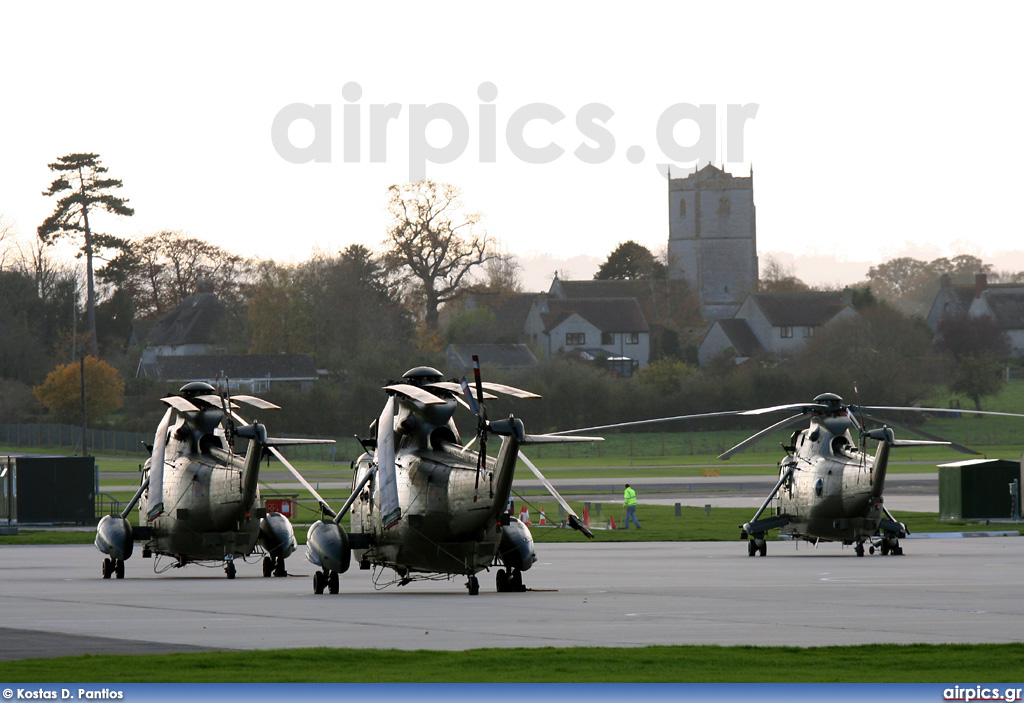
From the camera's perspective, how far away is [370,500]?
1041 inches

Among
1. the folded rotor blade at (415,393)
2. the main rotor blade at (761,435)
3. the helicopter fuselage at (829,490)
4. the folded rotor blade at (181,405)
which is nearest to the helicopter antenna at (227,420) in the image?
the folded rotor blade at (181,405)

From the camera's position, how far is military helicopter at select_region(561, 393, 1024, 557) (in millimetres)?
34844

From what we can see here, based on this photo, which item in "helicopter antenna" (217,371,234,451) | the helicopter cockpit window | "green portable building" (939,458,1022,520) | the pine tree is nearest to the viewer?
"helicopter antenna" (217,371,234,451)

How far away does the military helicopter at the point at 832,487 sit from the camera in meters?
34.8

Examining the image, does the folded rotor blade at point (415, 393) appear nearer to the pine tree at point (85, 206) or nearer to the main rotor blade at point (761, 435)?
the main rotor blade at point (761, 435)

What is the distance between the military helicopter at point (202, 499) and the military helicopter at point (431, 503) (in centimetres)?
399

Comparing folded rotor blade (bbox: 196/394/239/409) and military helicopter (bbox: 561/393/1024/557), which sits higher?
folded rotor blade (bbox: 196/394/239/409)

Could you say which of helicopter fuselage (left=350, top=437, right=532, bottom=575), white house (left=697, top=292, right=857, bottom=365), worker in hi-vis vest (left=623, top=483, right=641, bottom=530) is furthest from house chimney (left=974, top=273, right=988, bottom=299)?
helicopter fuselage (left=350, top=437, right=532, bottom=575)

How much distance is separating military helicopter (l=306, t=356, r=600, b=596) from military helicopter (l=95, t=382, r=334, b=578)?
399cm

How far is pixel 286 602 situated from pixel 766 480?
190 ft

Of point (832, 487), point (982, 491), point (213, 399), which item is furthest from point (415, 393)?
point (982, 491)

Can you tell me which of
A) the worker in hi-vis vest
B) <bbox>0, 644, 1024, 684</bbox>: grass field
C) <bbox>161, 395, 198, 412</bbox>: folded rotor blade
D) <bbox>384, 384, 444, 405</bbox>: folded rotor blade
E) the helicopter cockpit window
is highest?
<bbox>384, 384, 444, 405</bbox>: folded rotor blade

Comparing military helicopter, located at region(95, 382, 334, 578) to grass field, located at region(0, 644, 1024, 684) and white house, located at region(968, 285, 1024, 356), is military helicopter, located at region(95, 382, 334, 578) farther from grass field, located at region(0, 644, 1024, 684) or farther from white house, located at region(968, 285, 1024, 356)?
white house, located at region(968, 285, 1024, 356)

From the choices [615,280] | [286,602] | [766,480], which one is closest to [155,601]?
[286,602]
